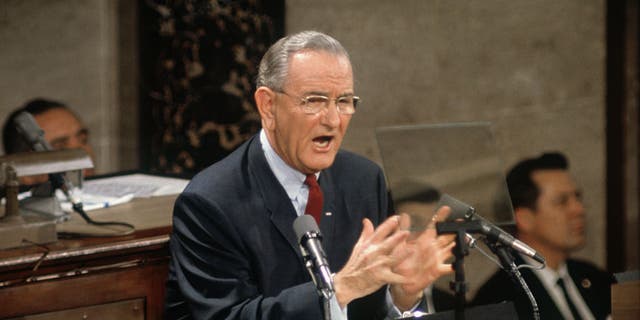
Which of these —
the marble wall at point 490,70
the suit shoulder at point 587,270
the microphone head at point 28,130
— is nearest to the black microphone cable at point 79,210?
the microphone head at point 28,130

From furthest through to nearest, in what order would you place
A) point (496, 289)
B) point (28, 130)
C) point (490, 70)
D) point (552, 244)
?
1. point (490, 70)
2. point (552, 244)
3. point (496, 289)
4. point (28, 130)

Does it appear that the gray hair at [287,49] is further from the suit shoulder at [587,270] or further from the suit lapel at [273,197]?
the suit shoulder at [587,270]

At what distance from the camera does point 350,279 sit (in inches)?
73.6

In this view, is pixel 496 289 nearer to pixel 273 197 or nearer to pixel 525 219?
pixel 525 219

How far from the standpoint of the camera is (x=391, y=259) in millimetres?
1854

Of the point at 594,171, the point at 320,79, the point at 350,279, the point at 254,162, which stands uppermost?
the point at 320,79

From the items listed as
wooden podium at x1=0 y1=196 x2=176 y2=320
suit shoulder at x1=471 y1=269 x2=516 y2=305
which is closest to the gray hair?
wooden podium at x1=0 y1=196 x2=176 y2=320

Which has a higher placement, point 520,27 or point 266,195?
point 520,27

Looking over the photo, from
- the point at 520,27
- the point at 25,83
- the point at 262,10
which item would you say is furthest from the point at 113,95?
the point at 520,27

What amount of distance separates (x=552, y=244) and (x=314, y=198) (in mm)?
2056

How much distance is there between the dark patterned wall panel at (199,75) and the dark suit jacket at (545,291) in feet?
4.96

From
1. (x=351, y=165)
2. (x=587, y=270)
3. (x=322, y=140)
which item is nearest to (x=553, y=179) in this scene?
(x=587, y=270)

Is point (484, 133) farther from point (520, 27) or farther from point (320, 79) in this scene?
point (320, 79)

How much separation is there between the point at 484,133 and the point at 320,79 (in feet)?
5.11
